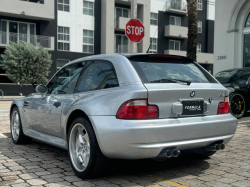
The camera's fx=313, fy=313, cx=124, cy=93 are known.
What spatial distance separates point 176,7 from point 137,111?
37.8 metres

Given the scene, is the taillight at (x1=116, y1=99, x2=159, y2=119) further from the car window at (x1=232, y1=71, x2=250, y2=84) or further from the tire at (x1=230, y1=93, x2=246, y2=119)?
the car window at (x1=232, y1=71, x2=250, y2=84)

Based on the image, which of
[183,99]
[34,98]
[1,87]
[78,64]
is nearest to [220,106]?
[183,99]

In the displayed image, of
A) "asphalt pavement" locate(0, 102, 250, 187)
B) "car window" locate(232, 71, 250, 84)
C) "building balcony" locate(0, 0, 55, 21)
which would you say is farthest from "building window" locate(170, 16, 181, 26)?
"asphalt pavement" locate(0, 102, 250, 187)

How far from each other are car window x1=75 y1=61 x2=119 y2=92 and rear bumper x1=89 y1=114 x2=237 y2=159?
0.50 meters

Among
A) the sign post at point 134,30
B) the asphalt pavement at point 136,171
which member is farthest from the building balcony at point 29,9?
the asphalt pavement at point 136,171

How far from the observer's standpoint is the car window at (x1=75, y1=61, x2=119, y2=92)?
157 inches

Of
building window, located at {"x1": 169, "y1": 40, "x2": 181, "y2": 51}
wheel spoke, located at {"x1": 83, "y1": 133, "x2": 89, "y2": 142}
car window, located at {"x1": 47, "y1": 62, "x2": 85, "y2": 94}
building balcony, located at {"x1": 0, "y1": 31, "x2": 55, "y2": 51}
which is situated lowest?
wheel spoke, located at {"x1": 83, "y1": 133, "x2": 89, "y2": 142}

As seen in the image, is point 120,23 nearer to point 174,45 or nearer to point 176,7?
point 174,45

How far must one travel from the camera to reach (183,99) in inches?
150

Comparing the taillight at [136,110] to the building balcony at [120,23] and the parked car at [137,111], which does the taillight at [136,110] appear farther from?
the building balcony at [120,23]

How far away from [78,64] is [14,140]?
246 centimetres

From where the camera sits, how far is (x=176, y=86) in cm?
379

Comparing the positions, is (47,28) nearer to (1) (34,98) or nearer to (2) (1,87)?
(2) (1,87)

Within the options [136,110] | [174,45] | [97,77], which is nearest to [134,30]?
[97,77]
